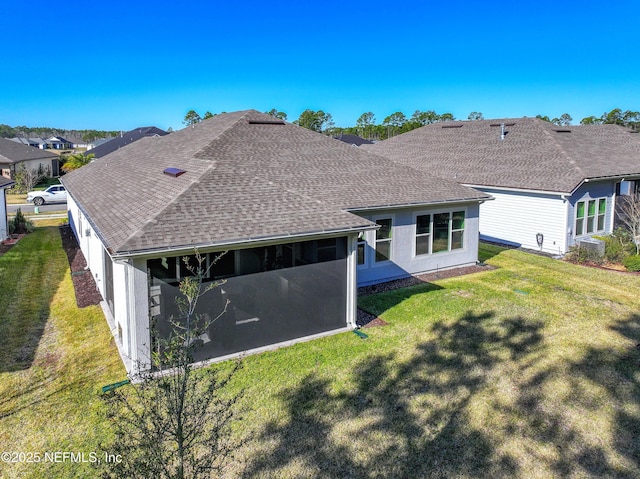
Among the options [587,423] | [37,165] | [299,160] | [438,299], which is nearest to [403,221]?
[438,299]

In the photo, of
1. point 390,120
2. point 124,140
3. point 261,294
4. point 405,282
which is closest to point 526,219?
point 405,282

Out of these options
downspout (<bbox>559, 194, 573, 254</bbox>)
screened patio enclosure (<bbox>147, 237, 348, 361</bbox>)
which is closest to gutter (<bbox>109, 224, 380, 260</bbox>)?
screened patio enclosure (<bbox>147, 237, 348, 361</bbox>)

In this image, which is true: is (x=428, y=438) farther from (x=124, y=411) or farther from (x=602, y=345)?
(x=602, y=345)

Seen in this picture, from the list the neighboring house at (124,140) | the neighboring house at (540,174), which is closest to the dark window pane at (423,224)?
the neighboring house at (540,174)

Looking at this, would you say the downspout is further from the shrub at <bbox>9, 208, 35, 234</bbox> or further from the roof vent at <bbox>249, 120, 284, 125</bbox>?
the shrub at <bbox>9, 208, 35, 234</bbox>

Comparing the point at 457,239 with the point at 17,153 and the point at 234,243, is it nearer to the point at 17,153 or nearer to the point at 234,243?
the point at 234,243

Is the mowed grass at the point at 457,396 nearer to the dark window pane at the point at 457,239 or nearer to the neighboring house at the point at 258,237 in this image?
the neighboring house at the point at 258,237
